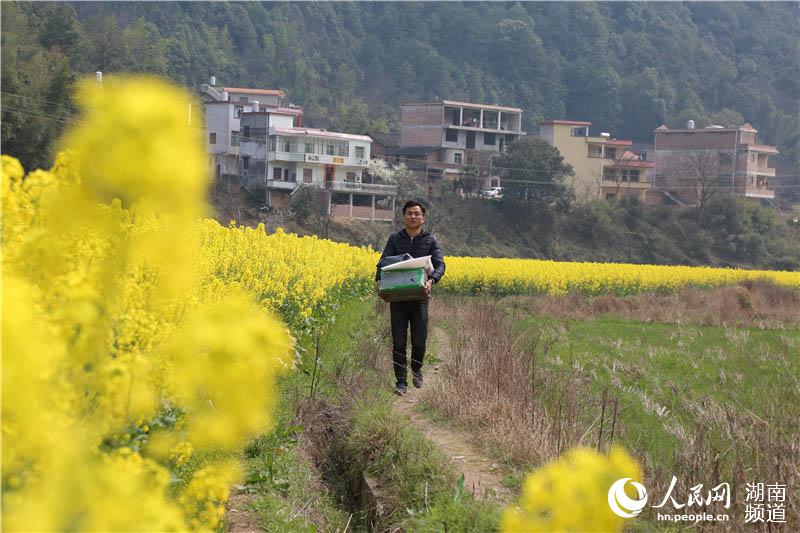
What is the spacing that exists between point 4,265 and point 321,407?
5366 mm

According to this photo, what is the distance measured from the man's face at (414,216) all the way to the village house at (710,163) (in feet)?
202

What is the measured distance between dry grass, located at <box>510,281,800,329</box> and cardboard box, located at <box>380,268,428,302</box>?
14346 millimetres

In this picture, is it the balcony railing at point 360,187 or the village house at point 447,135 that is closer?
the balcony railing at point 360,187

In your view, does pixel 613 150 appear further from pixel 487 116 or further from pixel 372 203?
pixel 372 203

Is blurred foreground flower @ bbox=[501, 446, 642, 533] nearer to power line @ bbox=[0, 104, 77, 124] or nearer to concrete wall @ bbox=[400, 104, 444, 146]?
power line @ bbox=[0, 104, 77, 124]

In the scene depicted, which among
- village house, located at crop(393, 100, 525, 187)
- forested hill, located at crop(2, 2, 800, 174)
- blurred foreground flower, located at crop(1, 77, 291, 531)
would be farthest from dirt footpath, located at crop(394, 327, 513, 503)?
forested hill, located at crop(2, 2, 800, 174)

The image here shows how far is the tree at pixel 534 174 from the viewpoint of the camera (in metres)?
57.2

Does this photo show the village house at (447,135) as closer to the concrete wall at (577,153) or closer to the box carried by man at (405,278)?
the concrete wall at (577,153)

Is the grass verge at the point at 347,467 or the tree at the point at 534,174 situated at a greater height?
the tree at the point at 534,174

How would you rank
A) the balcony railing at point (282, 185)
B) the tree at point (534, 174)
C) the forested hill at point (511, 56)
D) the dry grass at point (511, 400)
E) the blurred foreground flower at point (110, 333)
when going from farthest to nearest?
the forested hill at point (511, 56) → the tree at point (534, 174) → the balcony railing at point (282, 185) → the dry grass at point (511, 400) → the blurred foreground flower at point (110, 333)

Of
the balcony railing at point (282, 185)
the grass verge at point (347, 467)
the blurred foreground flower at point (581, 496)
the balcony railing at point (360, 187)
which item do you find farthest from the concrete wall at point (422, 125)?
the blurred foreground flower at point (581, 496)

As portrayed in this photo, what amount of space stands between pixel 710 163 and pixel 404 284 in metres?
64.8

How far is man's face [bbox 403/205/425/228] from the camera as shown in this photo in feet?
26.2

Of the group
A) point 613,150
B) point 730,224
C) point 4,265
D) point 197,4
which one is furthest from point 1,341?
point 197,4
